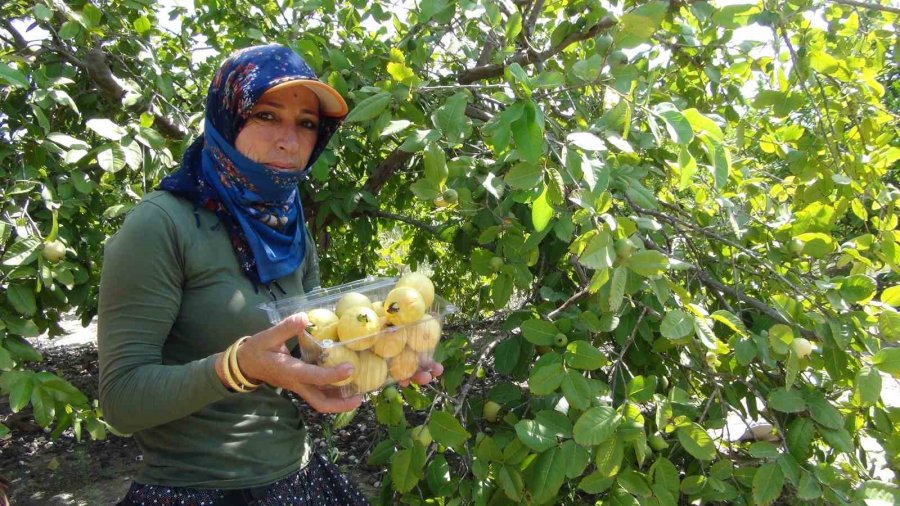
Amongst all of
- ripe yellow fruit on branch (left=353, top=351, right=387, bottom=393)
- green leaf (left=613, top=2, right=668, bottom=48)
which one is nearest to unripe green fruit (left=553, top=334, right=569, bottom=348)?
A: ripe yellow fruit on branch (left=353, top=351, right=387, bottom=393)

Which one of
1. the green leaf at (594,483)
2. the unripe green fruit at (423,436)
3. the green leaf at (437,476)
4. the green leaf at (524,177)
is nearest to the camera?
the green leaf at (524,177)

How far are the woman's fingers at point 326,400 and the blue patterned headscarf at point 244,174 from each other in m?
0.32

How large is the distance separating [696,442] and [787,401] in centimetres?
26

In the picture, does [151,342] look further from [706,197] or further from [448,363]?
[706,197]

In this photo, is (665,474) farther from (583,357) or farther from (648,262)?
(648,262)

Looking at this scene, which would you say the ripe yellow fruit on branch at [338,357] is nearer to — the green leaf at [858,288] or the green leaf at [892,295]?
the green leaf at [858,288]

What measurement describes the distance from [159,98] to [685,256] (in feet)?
7.33

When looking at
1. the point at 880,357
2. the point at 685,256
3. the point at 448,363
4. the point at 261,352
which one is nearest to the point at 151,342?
the point at 261,352

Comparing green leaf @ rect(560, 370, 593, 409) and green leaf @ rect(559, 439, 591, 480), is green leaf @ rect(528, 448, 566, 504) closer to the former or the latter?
green leaf @ rect(559, 439, 591, 480)

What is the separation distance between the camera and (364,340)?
1.19m

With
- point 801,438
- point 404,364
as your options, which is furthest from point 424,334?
point 801,438

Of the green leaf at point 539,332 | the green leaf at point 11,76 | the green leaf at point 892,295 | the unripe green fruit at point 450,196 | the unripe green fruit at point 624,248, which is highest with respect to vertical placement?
the green leaf at point 11,76

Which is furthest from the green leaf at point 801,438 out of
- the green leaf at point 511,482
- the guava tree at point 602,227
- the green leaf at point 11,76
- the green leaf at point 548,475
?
the green leaf at point 11,76

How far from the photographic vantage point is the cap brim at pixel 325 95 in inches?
55.0
